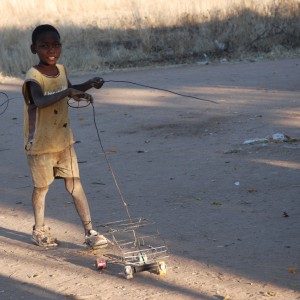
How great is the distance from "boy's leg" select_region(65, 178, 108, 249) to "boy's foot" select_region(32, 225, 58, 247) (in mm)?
311

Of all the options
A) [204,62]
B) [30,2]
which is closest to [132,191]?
[204,62]

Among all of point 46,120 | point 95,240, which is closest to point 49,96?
point 46,120

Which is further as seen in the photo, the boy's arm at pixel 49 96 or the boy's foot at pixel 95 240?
the boy's foot at pixel 95 240

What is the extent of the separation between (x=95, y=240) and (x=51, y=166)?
0.65m

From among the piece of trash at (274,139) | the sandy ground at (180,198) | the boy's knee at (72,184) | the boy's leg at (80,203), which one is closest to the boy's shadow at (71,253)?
the sandy ground at (180,198)

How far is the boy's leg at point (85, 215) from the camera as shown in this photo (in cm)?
596

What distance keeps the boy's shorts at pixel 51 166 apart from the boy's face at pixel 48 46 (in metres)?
0.69

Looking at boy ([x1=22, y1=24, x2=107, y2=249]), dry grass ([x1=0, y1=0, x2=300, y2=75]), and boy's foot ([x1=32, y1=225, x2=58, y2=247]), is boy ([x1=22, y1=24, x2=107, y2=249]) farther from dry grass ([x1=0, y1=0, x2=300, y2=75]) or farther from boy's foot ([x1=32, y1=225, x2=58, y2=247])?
dry grass ([x1=0, y1=0, x2=300, y2=75])

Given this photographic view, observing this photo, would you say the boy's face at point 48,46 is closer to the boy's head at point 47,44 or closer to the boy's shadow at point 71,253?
the boy's head at point 47,44

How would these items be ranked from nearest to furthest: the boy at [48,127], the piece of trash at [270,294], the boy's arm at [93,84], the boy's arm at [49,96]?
1. the piece of trash at [270,294]
2. the boy's arm at [49,96]
3. the boy's arm at [93,84]
4. the boy at [48,127]

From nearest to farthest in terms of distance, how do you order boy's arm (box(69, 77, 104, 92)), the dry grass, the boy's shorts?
boy's arm (box(69, 77, 104, 92)) → the boy's shorts → the dry grass

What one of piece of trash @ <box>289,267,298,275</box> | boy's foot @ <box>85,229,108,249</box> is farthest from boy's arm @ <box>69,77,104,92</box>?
piece of trash @ <box>289,267,298,275</box>

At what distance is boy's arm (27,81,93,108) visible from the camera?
5.59m

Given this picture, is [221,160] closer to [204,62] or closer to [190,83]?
[190,83]
